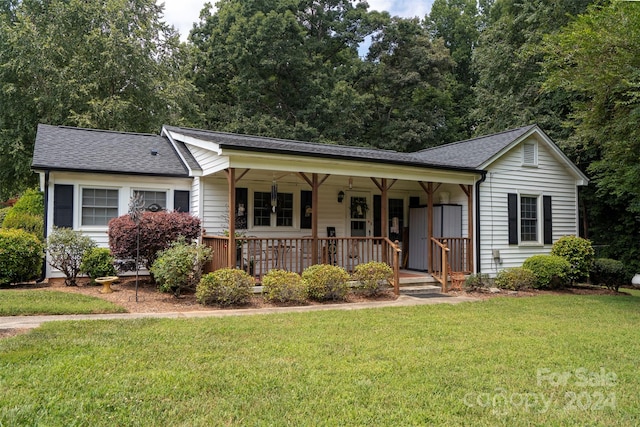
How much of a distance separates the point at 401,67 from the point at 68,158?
19.3 m

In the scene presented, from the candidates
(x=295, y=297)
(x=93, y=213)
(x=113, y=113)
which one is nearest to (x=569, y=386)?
(x=295, y=297)

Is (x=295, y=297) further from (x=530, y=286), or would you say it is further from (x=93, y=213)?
(x=530, y=286)

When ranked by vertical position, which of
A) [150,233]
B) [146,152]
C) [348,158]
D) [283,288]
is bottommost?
[283,288]

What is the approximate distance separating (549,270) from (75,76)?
19.4 m

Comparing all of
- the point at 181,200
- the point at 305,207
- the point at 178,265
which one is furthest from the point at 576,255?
the point at 181,200

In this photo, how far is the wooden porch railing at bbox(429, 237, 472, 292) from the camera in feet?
35.0

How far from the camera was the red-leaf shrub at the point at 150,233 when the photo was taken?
28.7ft

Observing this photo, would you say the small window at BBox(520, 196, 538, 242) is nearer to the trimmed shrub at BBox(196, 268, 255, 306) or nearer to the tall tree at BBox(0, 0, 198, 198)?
the trimmed shrub at BBox(196, 268, 255, 306)

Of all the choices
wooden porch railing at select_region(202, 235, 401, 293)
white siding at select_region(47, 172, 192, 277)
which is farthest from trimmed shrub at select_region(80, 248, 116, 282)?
wooden porch railing at select_region(202, 235, 401, 293)

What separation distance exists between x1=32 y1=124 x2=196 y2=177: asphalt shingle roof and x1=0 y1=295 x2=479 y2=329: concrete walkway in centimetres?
432

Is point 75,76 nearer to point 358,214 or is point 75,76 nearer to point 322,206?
point 322,206

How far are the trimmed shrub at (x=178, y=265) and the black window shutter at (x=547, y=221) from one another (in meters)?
9.37

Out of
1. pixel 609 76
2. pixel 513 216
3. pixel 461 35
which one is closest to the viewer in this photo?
pixel 609 76

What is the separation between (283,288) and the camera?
26.2ft
